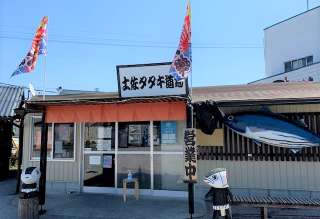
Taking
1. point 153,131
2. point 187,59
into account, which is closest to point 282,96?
point 187,59

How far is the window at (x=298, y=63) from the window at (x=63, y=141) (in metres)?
16.4

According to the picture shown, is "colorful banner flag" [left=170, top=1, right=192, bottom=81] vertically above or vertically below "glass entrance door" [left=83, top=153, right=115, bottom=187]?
above

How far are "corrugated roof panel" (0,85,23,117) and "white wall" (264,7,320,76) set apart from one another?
677 inches

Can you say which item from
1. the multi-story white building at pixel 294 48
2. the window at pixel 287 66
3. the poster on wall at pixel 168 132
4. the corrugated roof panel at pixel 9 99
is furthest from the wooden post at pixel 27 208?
the window at pixel 287 66

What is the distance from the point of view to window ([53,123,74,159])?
1150 cm

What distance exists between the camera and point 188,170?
8312mm

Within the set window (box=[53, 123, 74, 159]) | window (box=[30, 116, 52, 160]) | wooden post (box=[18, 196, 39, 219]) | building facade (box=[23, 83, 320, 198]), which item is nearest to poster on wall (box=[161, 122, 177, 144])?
building facade (box=[23, 83, 320, 198])

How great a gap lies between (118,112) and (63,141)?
11.5 feet

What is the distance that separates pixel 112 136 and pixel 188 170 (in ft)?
12.2

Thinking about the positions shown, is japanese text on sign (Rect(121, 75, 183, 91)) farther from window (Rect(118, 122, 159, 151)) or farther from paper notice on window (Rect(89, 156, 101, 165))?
paper notice on window (Rect(89, 156, 101, 165))

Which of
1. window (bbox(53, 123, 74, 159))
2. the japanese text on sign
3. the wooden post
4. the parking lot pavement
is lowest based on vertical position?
the parking lot pavement

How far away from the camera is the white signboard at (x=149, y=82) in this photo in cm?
905

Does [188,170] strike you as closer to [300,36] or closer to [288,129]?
[288,129]

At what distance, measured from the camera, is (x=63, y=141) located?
1164cm
